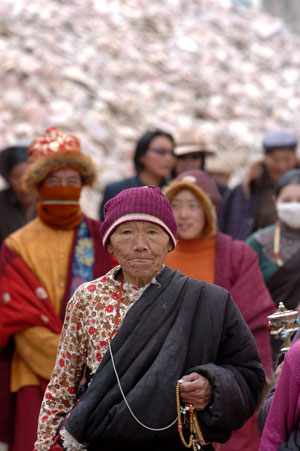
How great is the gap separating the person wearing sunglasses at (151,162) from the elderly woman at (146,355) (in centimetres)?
372

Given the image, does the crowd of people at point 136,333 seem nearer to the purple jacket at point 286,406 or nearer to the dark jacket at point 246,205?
the purple jacket at point 286,406

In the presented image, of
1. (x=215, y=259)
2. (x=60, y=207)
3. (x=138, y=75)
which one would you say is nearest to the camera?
(x=215, y=259)

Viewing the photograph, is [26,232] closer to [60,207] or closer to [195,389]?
[60,207]

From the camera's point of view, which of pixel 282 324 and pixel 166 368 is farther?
pixel 282 324

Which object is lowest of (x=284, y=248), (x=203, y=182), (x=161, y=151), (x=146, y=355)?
(x=146, y=355)

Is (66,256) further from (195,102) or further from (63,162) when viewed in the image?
(195,102)

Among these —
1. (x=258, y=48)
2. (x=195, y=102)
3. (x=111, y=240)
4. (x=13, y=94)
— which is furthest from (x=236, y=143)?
(x=111, y=240)

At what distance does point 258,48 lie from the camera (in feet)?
93.6

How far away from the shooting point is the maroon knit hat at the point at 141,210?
3.45 metres

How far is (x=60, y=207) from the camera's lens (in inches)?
202

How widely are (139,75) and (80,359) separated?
1914cm

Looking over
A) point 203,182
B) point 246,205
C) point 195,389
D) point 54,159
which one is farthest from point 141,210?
point 246,205

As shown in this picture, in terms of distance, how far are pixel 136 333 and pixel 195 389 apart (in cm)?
28

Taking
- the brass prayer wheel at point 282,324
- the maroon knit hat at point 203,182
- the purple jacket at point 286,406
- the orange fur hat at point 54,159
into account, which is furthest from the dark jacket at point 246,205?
the purple jacket at point 286,406
